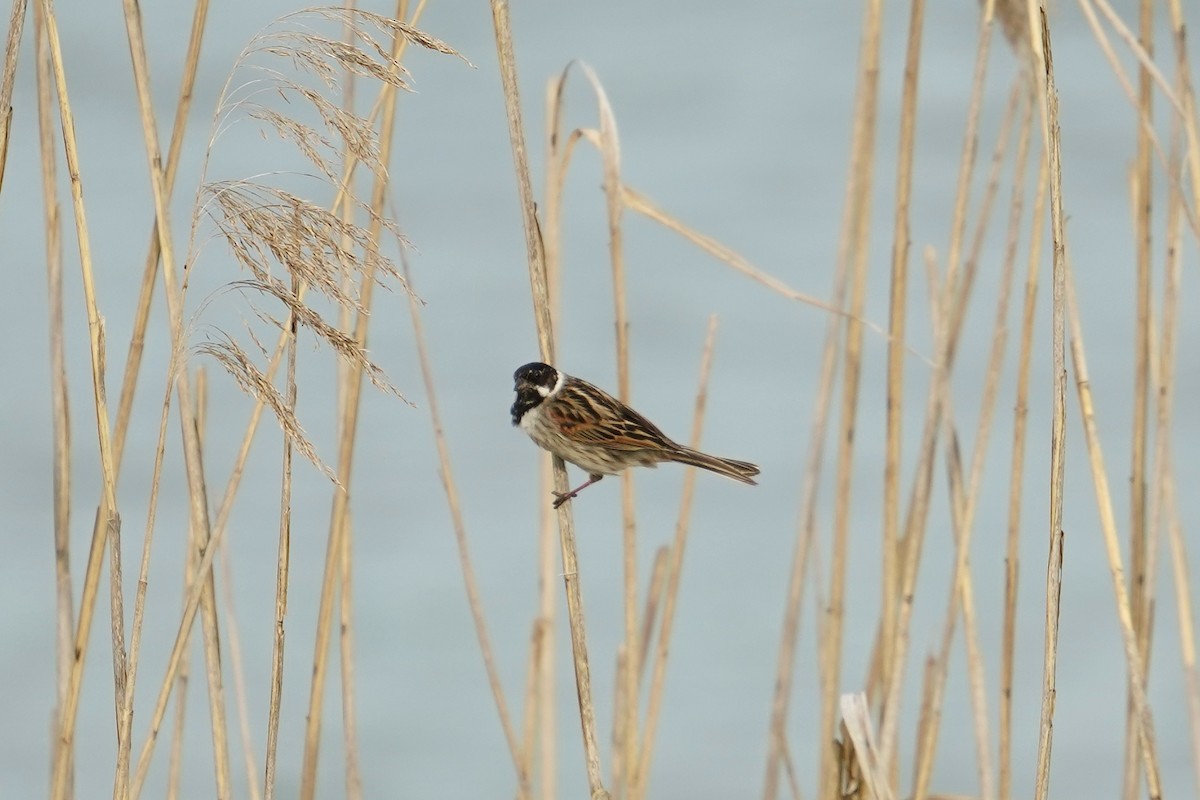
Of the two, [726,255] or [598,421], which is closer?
[726,255]

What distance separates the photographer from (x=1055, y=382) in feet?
7.73

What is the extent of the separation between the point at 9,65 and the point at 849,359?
2.01 meters

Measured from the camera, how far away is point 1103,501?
2740 mm

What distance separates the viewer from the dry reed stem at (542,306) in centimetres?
251

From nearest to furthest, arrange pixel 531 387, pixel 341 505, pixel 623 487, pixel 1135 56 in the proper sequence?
pixel 1135 56 < pixel 341 505 < pixel 623 487 < pixel 531 387

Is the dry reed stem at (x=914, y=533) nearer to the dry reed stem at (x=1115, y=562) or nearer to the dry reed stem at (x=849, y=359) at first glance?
the dry reed stem at (x=849, y=359)

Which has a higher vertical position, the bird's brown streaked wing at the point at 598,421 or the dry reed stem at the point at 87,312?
the bird's brown streaked wing at the point at 598,421

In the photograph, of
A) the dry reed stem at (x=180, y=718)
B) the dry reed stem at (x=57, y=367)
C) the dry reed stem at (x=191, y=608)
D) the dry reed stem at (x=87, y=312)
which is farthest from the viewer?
the dry reed stem at (x=180, y=718)

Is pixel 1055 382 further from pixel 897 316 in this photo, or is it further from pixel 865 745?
pixel 897 316

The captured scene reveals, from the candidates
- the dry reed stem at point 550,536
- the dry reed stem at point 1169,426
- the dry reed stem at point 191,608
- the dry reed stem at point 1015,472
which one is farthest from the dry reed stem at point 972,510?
the dry reed stem at point 191,608

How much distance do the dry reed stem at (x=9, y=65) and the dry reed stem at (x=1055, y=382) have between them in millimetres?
1587

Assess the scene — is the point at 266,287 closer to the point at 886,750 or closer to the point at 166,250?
the point at 166,250

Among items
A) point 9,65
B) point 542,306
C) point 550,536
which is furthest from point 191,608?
point 550,536

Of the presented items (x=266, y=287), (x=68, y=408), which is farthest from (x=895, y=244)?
(x=68, y=408)
